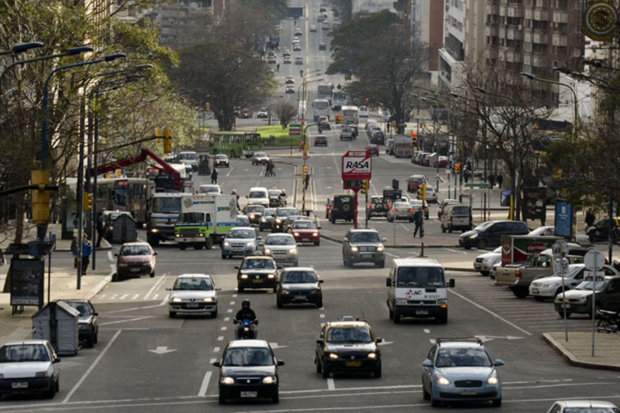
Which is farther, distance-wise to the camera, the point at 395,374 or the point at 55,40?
the point at 55,40

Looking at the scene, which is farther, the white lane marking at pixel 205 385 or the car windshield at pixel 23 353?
the white lane marking at pixel 205 385

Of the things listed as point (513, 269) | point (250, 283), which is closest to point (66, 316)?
point (250, 283)

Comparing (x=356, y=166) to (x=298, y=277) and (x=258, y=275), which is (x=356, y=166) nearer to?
(x=258, y=275)

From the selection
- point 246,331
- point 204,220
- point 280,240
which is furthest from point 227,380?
point 204,220

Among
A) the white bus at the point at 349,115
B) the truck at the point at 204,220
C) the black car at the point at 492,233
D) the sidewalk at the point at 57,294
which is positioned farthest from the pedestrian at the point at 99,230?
the white bus at the point at 349,115

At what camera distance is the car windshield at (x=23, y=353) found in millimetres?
31938

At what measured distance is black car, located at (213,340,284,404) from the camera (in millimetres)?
30641

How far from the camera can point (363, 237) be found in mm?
64312

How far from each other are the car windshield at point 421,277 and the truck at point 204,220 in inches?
1271

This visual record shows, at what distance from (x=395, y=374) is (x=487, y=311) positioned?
1382 centimetres

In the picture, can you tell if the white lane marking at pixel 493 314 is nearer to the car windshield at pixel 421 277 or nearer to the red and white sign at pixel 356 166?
the car windshield at pixel 421 277

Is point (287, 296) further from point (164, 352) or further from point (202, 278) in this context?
point (164, 352)

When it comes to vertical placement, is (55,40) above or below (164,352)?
above

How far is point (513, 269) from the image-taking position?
54438 millimetres
